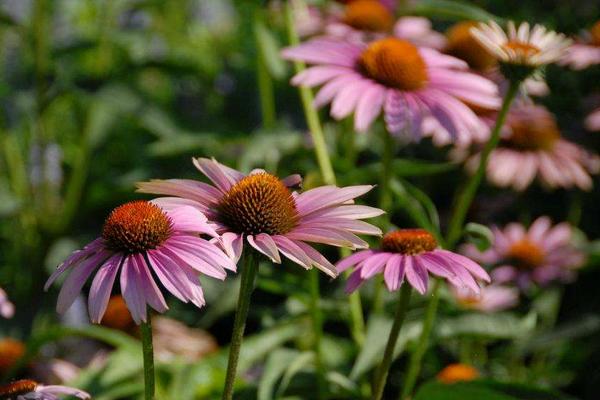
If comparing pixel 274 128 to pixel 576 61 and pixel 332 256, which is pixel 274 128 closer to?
pixel 332 256

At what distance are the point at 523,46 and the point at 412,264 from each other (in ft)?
1.24

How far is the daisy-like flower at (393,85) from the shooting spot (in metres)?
1.19

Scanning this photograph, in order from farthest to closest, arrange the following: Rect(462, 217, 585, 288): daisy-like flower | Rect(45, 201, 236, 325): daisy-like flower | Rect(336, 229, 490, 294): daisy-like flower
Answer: Rect(462, 217, 585, 288): daisy-like flower → Rect(336, 229, 490, 294): daisy-like flower → Rect(45, 201, 236, 325): daisy-like flower

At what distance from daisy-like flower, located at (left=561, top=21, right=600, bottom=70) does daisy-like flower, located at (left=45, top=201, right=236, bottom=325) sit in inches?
45.9

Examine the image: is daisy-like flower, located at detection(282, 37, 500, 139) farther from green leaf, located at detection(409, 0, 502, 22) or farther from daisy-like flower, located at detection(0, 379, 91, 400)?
daisy-like flower, located at detection(0, 379, 91, 400)

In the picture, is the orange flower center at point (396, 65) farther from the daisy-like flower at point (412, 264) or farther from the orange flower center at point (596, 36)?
the orange flower center at point (596, 36)

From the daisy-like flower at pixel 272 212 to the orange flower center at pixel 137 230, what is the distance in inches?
0.8

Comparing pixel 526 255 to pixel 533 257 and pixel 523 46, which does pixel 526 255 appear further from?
pixel 523 46

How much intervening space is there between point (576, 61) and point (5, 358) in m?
1.13

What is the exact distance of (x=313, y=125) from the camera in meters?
1.43

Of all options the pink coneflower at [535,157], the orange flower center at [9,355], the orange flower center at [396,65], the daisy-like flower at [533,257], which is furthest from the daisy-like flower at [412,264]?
the pink coneflower at [535,157]

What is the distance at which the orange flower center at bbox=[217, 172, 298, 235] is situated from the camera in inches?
31.8

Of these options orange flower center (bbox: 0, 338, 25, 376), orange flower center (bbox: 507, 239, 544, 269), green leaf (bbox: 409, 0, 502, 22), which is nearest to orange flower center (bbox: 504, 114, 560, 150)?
orange flower center (bbox: 507, 239, 544, 269)

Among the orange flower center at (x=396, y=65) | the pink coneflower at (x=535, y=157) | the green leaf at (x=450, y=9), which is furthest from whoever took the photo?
the pink coneflower at (x=535, y=157)
